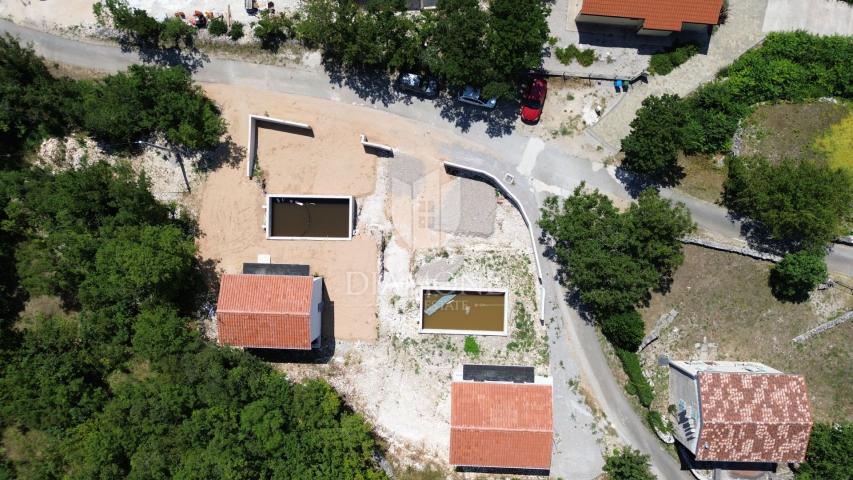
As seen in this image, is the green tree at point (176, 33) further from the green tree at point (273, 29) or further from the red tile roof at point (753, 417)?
the red tile roof at point (753, 417)

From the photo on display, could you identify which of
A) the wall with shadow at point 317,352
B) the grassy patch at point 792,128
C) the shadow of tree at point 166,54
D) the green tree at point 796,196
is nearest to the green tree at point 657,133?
the green tree at point 796,196

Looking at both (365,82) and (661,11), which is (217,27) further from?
(661,11)

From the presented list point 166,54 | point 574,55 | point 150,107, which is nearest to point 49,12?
point 166,54

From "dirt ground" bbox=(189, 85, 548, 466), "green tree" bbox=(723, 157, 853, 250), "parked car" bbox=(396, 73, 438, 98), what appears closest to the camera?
"green tree" bbox=(723, 157, 853, 250)

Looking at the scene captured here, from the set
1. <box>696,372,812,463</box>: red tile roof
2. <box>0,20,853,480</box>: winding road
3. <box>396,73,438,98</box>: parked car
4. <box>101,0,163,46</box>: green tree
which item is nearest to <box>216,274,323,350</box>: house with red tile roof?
<box>0,20,853,480</box>: winding road

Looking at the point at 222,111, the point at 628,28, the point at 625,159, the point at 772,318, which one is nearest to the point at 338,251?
the point at 222,111

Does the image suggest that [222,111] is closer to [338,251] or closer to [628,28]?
[338,251]

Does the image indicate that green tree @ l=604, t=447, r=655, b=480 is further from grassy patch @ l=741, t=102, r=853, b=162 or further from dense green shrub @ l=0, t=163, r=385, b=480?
grassy patch @ l=741, t=102, r=853, b=162
